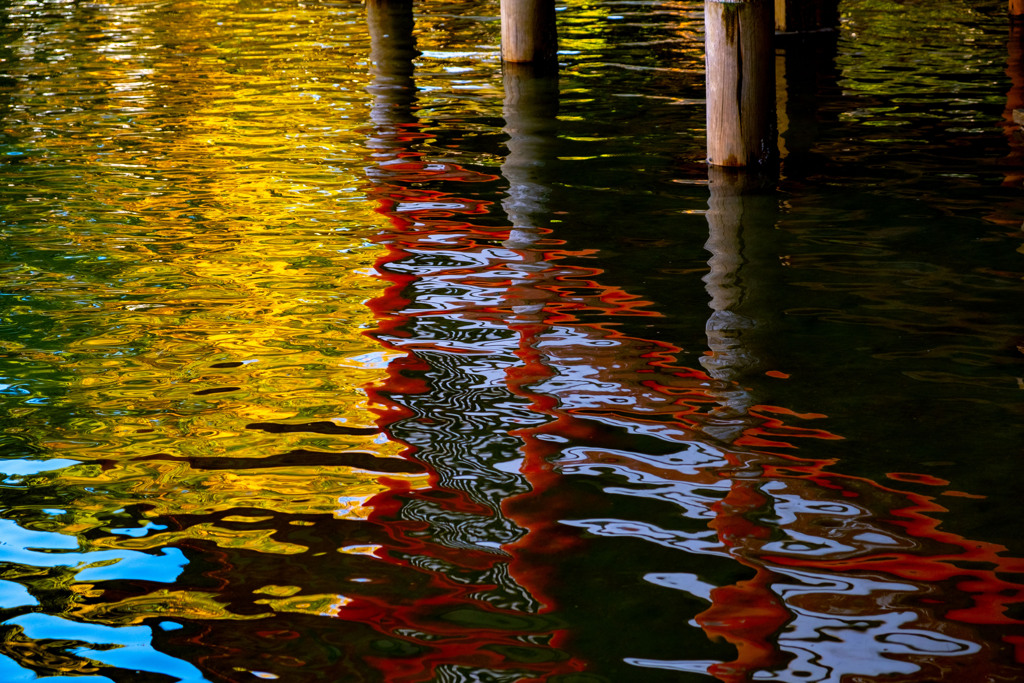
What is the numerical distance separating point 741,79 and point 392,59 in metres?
6.47

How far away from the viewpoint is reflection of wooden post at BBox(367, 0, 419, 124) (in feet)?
31.8

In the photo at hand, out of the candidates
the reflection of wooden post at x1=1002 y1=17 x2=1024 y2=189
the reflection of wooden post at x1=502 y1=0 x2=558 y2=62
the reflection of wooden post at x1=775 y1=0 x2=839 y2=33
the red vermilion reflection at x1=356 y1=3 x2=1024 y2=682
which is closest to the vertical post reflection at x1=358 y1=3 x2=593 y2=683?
the red vermilion reflection at x1=356 y1=3 x2=1024 y2=682

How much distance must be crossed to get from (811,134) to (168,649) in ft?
21.3

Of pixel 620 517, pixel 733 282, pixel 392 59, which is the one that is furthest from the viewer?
pixel 392 59

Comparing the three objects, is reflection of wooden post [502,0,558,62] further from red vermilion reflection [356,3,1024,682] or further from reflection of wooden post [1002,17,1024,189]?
red vermilion reflection [356,3,1024,682]

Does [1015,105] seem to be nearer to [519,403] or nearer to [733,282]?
[733,282]

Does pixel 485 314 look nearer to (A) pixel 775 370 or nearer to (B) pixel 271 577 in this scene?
(A) pixel 775 370

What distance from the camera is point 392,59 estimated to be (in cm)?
1209

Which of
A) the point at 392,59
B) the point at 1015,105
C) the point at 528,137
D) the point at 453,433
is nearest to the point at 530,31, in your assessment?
the point at 392,59

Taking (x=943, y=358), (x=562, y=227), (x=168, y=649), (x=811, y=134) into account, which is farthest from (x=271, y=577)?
(x=811, y=134)

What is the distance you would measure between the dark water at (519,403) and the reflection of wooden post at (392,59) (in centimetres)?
89

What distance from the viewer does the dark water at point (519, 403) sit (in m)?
2.94

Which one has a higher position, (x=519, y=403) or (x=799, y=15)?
(x=799, y=15)

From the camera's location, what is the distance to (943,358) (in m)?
4.41
